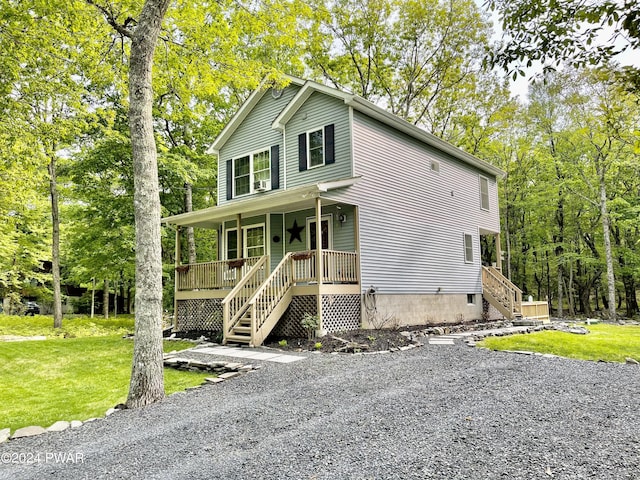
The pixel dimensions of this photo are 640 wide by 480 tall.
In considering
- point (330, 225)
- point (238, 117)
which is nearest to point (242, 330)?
point (330, 225)

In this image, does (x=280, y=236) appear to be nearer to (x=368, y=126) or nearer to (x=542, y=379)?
(x=368, y=126)

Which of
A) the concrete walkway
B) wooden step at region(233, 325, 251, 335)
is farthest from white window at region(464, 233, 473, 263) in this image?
the concrete walkway

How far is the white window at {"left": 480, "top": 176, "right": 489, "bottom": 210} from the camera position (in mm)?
18828

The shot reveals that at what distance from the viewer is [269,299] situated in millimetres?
10945

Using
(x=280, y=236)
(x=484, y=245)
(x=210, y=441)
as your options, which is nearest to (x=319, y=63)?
(x=280, y=236)

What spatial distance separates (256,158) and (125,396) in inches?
418

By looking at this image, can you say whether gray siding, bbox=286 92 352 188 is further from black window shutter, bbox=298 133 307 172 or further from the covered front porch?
the covered front porch

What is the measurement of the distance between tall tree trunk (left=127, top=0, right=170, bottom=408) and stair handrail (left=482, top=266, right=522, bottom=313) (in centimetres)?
1414

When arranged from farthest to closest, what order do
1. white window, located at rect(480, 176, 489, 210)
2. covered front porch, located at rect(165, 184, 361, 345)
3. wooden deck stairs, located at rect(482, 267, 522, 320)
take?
white window, located at rect(480, 176, 489, 210) → wooden deck stairs, located at rect(482, 267, 522, 320) → covered front porch, located at rect(165, 184, 361, 345)

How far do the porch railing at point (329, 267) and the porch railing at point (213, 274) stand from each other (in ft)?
5.58

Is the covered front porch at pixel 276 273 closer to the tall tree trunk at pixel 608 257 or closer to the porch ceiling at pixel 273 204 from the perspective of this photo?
the porch ceiling at pixel 273 204

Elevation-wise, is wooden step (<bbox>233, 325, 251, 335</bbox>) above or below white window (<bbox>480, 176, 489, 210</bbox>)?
below

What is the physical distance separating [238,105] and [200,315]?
12.4 metres

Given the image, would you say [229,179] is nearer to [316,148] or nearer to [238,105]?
[316,148]
